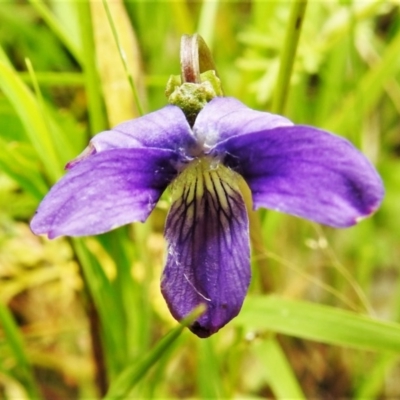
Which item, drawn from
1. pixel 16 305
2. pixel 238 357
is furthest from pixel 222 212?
pixel 16 305

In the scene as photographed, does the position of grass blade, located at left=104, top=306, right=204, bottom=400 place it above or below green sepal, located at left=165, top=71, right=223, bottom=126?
below

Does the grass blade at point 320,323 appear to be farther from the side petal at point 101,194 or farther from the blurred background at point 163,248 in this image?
the side petal at point 101,194

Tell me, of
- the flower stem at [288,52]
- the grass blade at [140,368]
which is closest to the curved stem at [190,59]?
the flower stem at [288,52]

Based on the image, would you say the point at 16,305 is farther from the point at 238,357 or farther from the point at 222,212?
the point at 222,212

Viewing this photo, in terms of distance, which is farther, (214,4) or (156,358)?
(214,4)

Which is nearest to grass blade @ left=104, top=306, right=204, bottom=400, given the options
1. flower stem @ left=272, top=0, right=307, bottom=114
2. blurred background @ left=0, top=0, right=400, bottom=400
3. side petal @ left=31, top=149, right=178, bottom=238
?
blurred background @ left=0, top=0, right=400, bottom=400

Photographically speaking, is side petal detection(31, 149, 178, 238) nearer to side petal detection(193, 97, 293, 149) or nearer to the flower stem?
side petal detection(193, 97, 293, 149)

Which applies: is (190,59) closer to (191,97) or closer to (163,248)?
(191,97)
